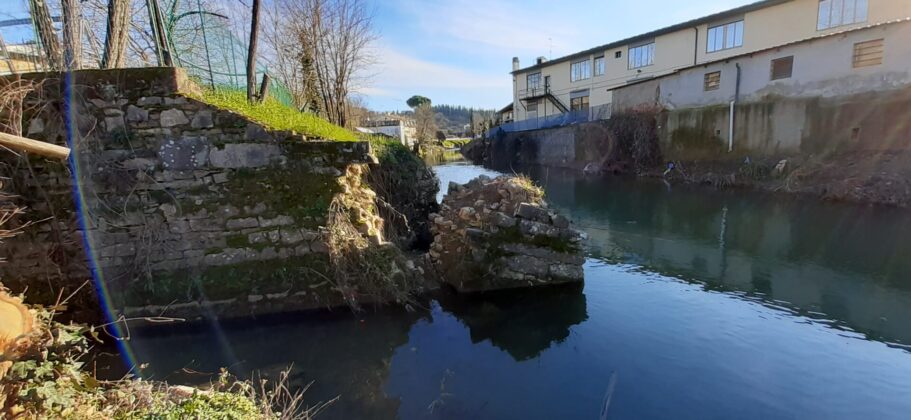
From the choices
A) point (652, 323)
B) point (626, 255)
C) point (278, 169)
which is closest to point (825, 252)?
point (626, 255)

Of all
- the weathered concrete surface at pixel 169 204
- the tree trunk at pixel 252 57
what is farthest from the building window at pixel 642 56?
the weathered concrete surface at pixel 169 204

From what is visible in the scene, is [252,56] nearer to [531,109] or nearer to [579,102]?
[579,102]

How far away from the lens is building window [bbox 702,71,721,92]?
1866 cm

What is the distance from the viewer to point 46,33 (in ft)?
19.4

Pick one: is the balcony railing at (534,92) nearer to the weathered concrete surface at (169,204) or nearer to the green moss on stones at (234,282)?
the weathered concrete surface at (169,204)

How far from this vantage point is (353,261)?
19.1 ft

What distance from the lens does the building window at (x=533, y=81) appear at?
132ft

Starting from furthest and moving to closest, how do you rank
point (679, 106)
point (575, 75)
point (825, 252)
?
point (575, 75), point (679, 106), point (825, 252)

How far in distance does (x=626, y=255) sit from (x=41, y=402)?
27.8 ft

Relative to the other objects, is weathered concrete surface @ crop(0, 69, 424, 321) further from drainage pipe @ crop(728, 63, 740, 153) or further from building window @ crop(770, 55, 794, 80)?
building window @ crop(770, 55, 794, 80)

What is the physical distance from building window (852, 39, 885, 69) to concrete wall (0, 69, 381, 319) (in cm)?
1740

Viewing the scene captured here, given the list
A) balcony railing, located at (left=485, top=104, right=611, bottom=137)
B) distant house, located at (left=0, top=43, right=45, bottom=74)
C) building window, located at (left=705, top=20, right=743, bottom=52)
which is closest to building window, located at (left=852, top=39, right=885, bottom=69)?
building window, located at (left=705, top=20, right=743, bottom=52)

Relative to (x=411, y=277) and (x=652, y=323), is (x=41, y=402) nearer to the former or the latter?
(x=411, y=277)

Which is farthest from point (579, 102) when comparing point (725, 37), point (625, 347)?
point (625, 347)
